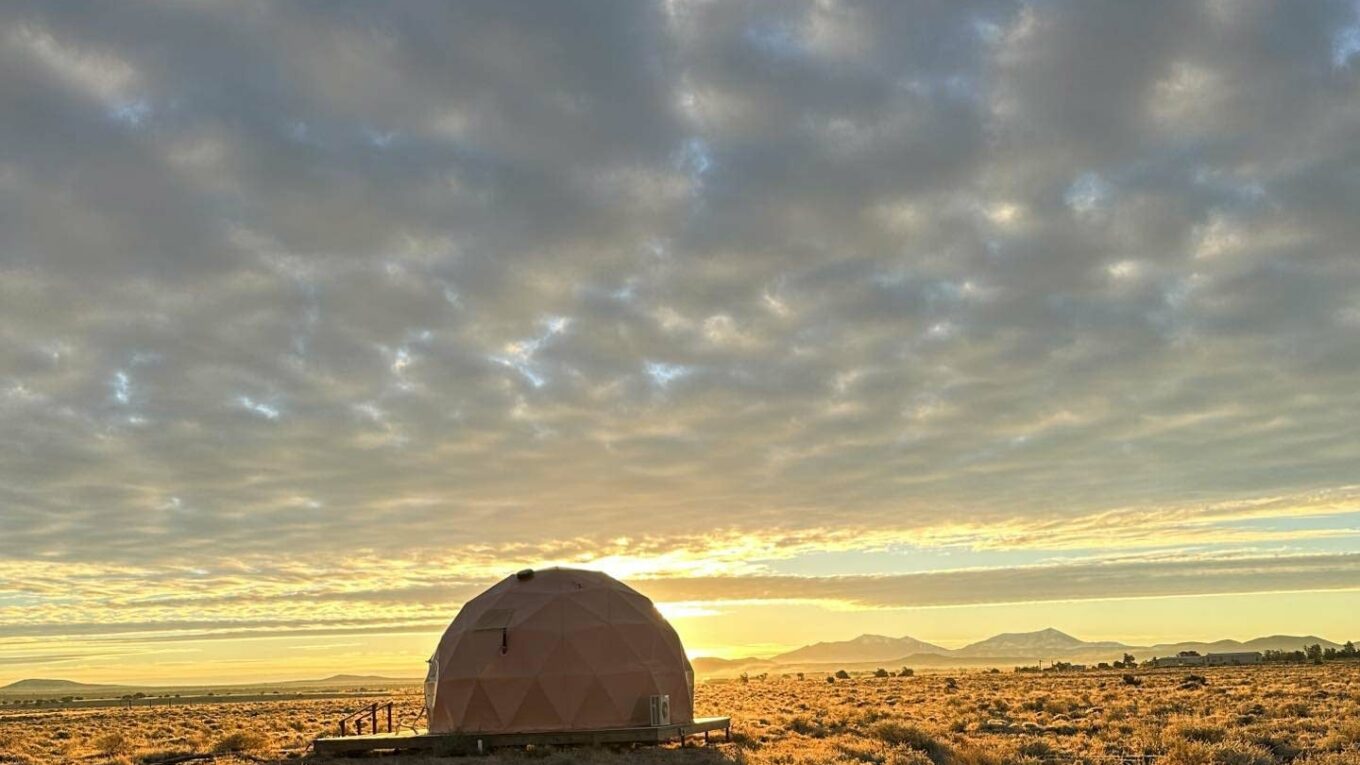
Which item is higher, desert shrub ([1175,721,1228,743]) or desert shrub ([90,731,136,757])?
desert shrub ([1175,721,1228,743])

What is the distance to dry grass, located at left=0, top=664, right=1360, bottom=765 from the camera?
23.9 m

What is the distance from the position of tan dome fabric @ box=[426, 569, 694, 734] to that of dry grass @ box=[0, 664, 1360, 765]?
205 centimetres

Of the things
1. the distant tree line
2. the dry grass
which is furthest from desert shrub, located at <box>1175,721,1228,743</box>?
the distant tree line

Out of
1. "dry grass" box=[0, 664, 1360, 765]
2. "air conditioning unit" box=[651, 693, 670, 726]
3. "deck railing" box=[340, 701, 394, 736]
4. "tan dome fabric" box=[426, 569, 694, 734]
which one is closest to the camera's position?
"dry grass" box=[0, 664, 1360, 765]

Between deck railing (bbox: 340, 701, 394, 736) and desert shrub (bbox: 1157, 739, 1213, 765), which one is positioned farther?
deck railing (bbox: 340, 701, 394, 736)

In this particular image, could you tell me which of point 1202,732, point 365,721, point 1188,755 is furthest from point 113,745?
point 1202,732

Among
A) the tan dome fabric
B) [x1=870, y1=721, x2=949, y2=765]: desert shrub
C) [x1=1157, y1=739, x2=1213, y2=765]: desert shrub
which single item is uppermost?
the tan dome fabric

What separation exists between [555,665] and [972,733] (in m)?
12.7

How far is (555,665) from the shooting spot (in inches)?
1179

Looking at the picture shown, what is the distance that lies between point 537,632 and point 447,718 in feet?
12.0

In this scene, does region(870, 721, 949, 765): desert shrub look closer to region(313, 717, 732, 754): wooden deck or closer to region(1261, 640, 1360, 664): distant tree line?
region(313, 717, 732, 754): wooden deck

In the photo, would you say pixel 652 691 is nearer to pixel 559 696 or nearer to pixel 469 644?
pixel 559 696

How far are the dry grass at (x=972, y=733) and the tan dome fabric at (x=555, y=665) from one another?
2.05 meters

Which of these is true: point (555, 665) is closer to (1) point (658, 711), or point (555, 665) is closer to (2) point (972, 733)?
(1) point (658, 711)
